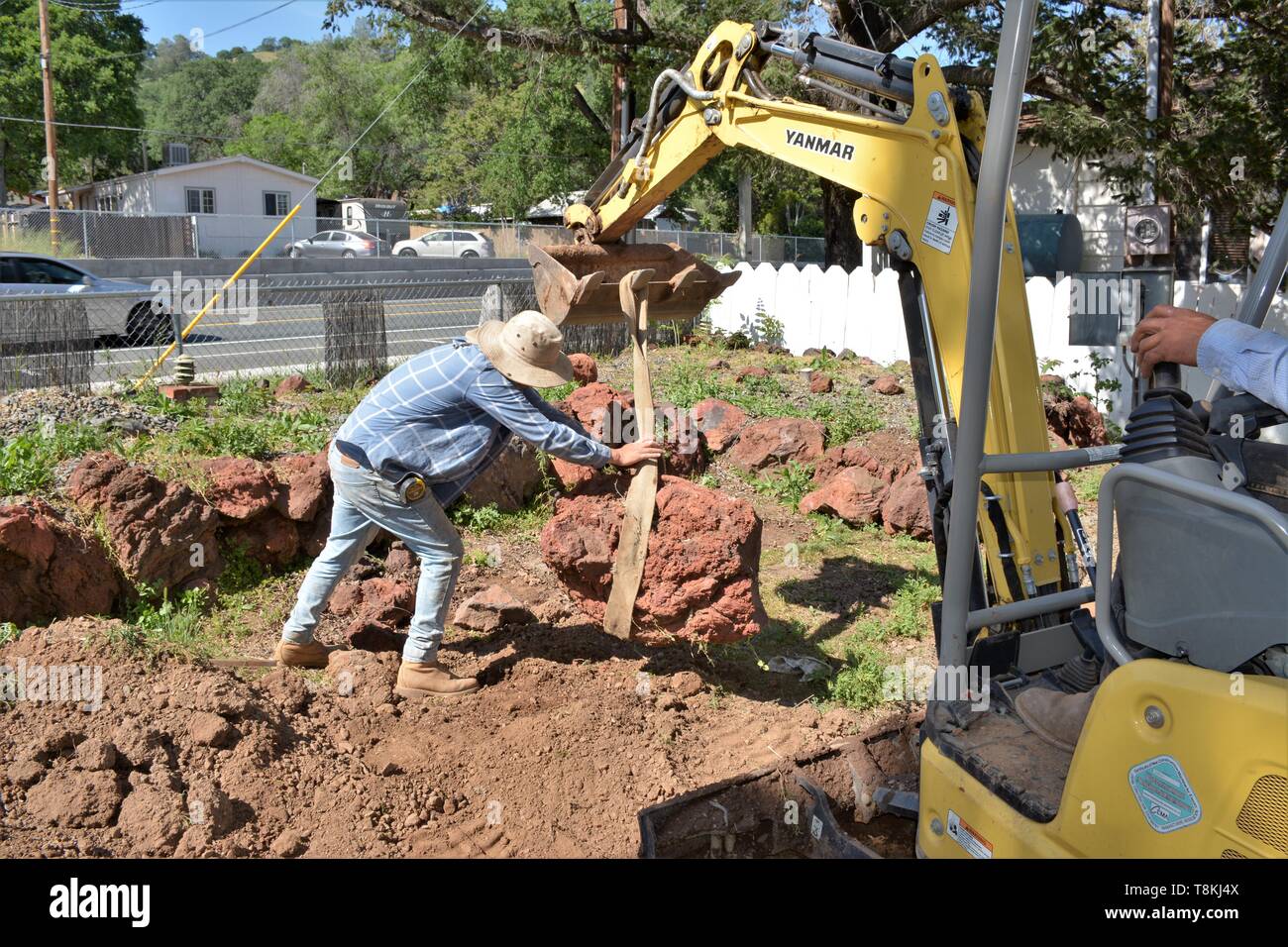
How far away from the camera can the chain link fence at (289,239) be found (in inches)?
962

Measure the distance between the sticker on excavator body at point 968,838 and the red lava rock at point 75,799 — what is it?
297 cm

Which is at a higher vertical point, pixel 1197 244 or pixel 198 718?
pixel 1197 244

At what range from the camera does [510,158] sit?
1516 inches

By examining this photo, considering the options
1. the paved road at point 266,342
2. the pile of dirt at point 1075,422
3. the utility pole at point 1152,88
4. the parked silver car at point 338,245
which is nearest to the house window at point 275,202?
the parked silver car at point 338,245

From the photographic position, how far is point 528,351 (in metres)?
5.18

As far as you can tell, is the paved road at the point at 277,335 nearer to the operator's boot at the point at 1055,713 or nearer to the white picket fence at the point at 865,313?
the white picket fence at the point at 865,313

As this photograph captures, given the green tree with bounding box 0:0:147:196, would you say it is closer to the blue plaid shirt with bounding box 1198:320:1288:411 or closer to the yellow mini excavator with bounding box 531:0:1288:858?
the yellow mini excavator with bounding box 531:0:1288:858

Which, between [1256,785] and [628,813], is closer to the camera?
[1256,785]

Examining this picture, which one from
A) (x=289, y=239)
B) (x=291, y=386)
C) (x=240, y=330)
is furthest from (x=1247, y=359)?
(x=289, y=239)

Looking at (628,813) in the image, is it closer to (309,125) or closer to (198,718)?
(198,718)

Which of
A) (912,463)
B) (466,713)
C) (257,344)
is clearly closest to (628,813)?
(466,713)

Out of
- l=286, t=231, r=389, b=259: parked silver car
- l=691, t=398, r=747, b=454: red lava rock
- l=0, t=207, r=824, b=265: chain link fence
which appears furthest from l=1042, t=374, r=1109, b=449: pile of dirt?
l=286, t=231, r=389, b=259: parked silver car

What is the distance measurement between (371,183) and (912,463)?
50640mm

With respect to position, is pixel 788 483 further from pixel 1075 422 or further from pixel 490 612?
pixel 490 612
